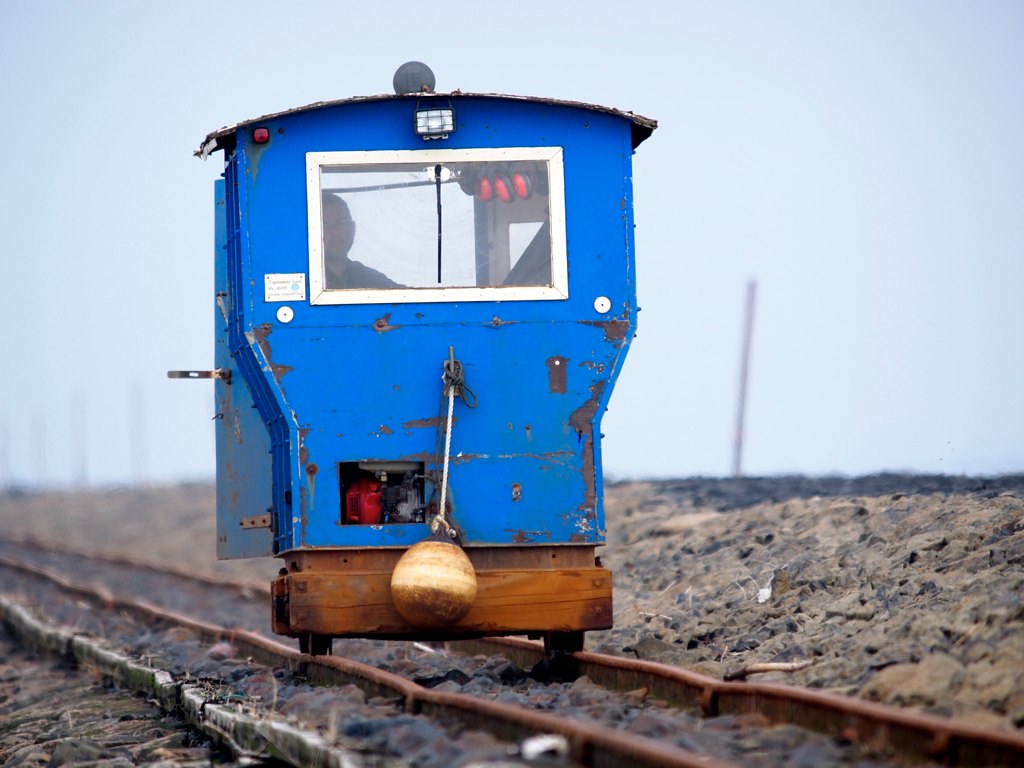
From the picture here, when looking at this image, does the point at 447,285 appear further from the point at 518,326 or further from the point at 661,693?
the point at 661,693

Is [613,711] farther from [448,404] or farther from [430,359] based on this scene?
[430,359]

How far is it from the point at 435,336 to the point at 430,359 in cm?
13

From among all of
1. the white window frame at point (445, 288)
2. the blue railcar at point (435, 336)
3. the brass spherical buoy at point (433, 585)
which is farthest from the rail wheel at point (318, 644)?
the white window frame at point (445, 288)

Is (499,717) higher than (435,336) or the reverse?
the reverse

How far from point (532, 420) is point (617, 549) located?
802 cm

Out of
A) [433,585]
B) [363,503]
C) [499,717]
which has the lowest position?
[499,717]

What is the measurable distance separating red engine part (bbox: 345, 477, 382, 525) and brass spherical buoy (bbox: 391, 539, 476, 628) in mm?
508

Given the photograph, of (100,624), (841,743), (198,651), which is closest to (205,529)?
(100,624)

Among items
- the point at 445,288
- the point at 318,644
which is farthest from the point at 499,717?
the point at 318,644

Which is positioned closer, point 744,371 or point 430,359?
point 430,359

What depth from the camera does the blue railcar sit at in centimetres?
823

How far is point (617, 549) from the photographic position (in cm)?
1614

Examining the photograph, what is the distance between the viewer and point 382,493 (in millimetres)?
8352

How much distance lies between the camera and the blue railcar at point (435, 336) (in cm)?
823
